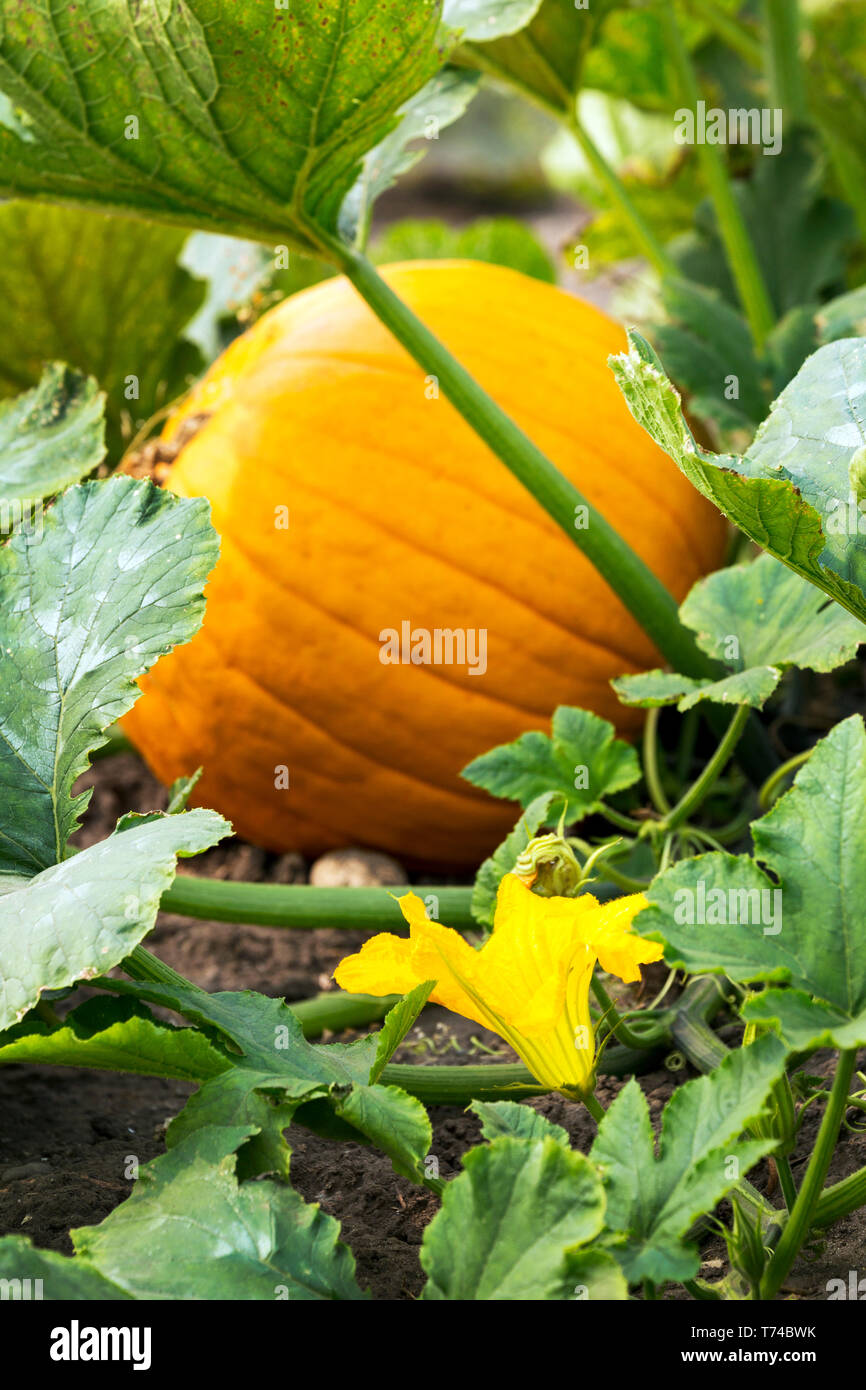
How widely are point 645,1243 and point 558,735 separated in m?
0.49

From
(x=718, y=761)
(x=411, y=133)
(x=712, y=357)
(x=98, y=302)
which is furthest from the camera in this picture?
(x=98, y=302)

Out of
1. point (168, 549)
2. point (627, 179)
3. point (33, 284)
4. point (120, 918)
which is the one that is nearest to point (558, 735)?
point (168, 549)

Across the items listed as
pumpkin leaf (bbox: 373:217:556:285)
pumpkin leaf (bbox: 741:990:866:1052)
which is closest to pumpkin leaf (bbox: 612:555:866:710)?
pumpkin leaf (bbox: 741:990:866:1052)

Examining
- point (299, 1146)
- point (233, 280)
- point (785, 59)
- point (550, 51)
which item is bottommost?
point (299, 1146)

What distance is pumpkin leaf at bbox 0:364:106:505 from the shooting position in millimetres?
1228

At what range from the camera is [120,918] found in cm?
71

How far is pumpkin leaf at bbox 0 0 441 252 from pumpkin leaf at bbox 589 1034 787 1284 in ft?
2.53

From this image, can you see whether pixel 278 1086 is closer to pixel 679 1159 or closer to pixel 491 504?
pixel 679 1159

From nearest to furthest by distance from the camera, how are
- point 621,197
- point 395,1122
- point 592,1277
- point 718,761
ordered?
point 592,1277 < point 395,1122 < point 718,761 < point 621,197

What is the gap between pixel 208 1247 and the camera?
0.70 metres

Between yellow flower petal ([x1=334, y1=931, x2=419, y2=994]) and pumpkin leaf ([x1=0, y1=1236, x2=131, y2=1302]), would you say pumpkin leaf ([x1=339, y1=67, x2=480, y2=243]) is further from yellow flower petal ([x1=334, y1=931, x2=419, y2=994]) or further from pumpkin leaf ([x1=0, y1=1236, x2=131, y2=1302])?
pumpkin leaf ([x1=0, y1=1236, x2=131, y2=1302])

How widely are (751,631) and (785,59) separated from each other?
44.1 inches

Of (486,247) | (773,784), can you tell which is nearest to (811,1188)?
(773,784)

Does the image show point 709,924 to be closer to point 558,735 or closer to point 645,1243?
point 645,1243
